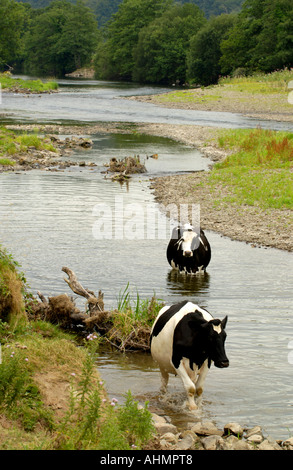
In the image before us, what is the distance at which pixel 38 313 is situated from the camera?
12914 millimetres

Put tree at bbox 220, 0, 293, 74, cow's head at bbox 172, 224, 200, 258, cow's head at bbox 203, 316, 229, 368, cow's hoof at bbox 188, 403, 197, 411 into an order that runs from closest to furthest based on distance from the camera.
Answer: cow's head at bbox 203, 316, 229, 368 → cow's hoof at bbox 188, 403, 197, 411 → cow's head at bbox 172, 224, 200, 258 → tree at bbox 220, 0, 293, 74

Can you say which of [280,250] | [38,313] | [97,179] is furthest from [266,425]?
[97,179]

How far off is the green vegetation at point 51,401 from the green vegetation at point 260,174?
15.1 metres

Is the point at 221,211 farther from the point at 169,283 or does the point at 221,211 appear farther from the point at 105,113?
the point at 105,113

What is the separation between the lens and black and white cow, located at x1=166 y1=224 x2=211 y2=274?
17203 millimetres

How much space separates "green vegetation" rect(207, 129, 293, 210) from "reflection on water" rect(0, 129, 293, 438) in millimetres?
3490

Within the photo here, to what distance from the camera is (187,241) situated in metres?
17.1

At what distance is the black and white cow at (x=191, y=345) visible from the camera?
30.4 ft

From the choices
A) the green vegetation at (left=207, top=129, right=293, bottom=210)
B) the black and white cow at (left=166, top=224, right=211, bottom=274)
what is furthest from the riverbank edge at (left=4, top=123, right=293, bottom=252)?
the black and white cow at (left=166, top=224, right=211, bottom=274)

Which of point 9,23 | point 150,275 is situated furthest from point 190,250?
Result: point 9,23

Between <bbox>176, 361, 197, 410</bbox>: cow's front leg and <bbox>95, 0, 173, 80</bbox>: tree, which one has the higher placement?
<bbox>95, 0, 173, 80</bbox>: tree

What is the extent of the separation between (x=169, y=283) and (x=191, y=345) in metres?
7.31

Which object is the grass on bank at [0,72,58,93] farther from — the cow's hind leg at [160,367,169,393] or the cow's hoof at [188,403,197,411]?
the cow's hoof at [188,403,197,411]

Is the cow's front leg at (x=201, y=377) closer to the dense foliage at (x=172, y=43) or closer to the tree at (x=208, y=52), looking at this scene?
the dense foliage at (x=172, y=43)
